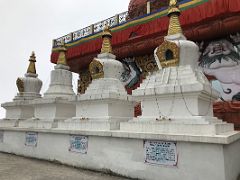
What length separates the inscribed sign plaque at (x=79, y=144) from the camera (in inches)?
266

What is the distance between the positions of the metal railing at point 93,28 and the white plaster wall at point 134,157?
25.9 feet

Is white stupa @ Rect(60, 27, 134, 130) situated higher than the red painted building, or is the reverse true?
the red painted building

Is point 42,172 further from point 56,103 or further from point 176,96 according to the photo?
point 176,96

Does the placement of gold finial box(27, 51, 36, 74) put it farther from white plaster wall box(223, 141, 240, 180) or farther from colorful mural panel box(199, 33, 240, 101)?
white plaster wall box(223, 141, 240, 180)

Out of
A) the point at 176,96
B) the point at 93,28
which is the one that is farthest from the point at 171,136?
the point at 93,28

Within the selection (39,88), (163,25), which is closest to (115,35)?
(163,25)

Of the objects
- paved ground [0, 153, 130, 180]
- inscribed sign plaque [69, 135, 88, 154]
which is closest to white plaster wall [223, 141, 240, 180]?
paved ground [0, 153, 130, 180]

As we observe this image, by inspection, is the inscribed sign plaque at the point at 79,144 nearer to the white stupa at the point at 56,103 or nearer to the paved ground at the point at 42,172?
the paved ground at the point at 42,172

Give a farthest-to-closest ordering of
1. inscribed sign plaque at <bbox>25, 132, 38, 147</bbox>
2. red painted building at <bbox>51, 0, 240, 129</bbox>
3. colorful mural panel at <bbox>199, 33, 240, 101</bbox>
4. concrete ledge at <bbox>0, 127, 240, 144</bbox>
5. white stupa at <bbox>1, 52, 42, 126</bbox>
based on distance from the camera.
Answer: white stupa at <bbox>1, 52, 42, 126</bbox> → colorful mural panel at <bbox>199, 33, 240, 101</bbox> → red painted building at <bbox>51, 0, 240, 129</bbox> → inscribed sign plaque at <bbox>25, 132, 38, 147</bbox> → concrete ledge at <bbox>0, 127, 240, 144</bbox>

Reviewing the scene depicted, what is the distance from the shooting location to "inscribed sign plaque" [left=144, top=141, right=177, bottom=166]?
16.3 ft

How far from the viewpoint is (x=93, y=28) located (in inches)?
590

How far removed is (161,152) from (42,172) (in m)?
3.44

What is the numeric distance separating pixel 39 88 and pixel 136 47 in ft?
19.0

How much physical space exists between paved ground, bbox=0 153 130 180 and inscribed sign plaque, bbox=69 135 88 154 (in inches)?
22.5
